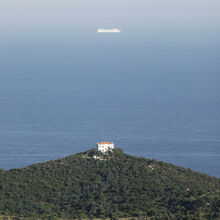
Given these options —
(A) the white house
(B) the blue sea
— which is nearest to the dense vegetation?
(A) the white house

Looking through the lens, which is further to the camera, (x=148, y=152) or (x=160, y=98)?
(x=160, y=98)

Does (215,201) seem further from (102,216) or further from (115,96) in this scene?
(115,96)

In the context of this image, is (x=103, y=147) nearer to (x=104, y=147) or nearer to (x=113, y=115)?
(x=104, y=147)

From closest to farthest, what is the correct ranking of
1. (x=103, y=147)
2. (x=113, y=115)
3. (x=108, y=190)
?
(x=108, y=190), (x=103, y=147), (x=113, y=115)

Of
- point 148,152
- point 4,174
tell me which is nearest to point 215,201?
point 4,174

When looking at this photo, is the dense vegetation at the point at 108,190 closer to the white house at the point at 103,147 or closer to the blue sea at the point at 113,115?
the white house at the point at 103,147

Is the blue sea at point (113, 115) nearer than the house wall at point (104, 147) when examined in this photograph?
No

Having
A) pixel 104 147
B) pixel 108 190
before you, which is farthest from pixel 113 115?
pixel 108 190

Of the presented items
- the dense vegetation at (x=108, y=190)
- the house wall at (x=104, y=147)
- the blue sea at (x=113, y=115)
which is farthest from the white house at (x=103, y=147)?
the blue sea at (x=113, y=115)
